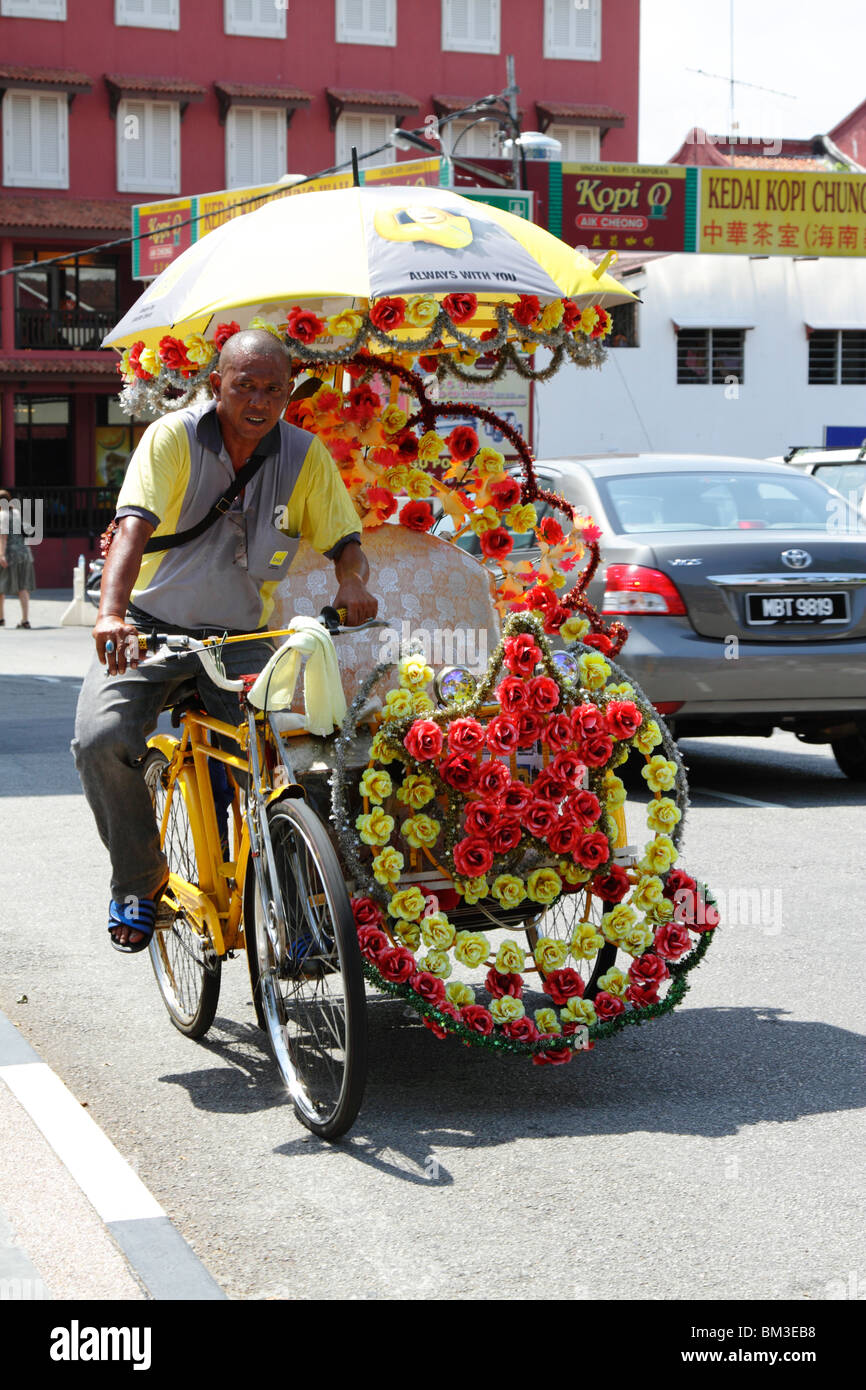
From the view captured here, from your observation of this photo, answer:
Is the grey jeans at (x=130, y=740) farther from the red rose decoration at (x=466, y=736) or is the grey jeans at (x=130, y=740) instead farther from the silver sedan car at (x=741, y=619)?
the silver sedan car at (x=741, y=619)

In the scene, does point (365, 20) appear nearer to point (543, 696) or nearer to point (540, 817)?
point (543, 696)

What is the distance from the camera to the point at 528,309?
19.0ft

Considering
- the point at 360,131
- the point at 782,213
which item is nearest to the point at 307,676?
the point at 782,213

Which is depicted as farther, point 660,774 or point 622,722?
point 660,774

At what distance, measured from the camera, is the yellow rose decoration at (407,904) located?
181 inches

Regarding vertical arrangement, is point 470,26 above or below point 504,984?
above

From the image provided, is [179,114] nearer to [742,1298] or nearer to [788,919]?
[788,919]

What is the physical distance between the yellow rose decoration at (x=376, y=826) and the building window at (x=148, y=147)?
124ft

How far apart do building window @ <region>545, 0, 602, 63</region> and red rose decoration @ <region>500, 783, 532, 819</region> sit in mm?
41309

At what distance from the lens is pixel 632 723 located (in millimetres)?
A: 4781

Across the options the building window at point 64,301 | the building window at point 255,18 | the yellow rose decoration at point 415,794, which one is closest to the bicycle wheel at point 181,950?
the yellow rose decoration at point 415,794

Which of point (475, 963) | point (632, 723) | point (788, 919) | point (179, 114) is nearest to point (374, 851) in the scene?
point (475, 963)

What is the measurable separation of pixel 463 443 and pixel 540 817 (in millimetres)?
1943

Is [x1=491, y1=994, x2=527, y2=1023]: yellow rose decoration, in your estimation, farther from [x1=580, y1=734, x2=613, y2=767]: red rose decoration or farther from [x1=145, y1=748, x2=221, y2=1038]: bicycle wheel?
[x1=145, y1=748, x2=221, y2=1038]: bicycle wheel
